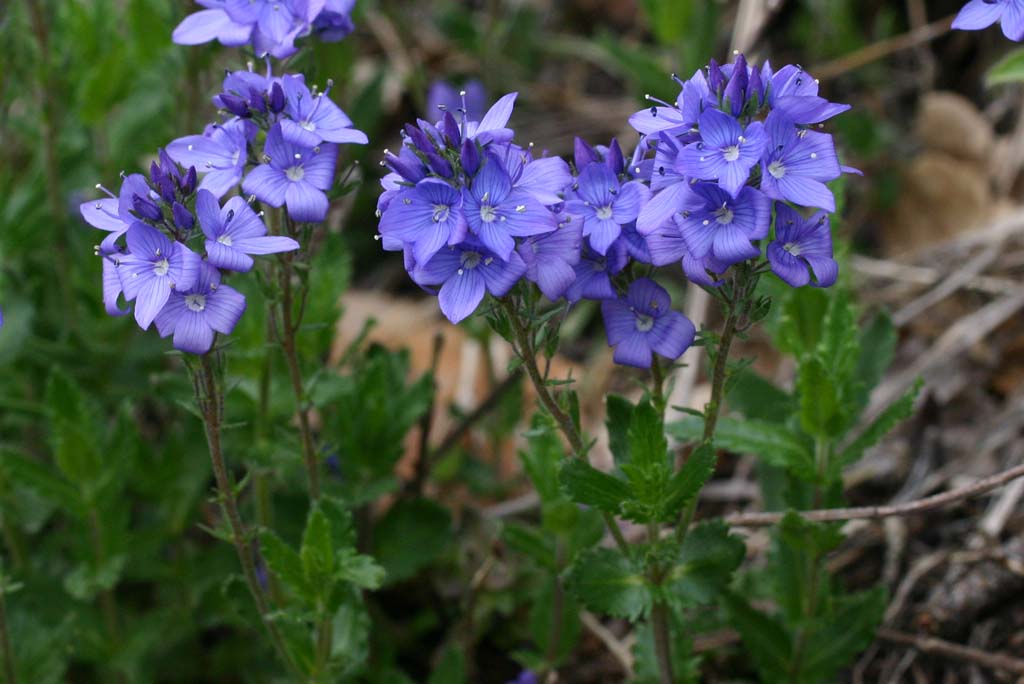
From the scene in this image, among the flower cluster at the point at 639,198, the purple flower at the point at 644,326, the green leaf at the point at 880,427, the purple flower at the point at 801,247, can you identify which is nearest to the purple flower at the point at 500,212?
the flower cluster at the point at 639,198

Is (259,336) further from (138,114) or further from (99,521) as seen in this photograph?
(138,114)

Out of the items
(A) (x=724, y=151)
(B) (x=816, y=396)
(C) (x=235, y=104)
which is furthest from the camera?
(B) (x=816, y=396)

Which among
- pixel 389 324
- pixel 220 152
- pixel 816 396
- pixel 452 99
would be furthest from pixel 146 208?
pixel 452 99

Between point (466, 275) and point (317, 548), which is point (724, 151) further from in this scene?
point (317, 548)

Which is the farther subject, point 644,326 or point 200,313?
point 644,326

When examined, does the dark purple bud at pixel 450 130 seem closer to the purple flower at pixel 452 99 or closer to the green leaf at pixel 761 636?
the green leaf at pixel 761 636

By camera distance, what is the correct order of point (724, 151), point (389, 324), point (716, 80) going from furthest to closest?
point (389, 324) < point (716, 80) < point (724, 151)
